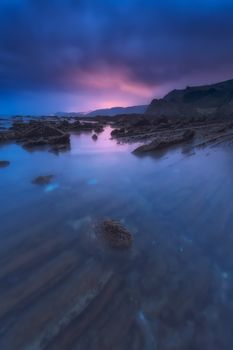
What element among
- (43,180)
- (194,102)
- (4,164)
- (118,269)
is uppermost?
Result: (194,102)

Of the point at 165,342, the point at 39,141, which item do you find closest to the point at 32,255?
the point at 165,342

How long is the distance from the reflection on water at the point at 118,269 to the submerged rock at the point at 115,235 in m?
0.16

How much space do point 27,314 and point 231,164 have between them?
8591mm

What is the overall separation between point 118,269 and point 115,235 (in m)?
0.75

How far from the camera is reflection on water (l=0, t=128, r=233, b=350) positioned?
2168 mm

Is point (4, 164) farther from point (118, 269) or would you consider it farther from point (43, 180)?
point (118, 269)

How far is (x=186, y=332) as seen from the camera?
7.16 ft

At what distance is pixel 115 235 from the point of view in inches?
147

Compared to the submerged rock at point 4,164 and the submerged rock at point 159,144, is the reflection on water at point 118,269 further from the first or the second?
the submerged rock at point 159,144

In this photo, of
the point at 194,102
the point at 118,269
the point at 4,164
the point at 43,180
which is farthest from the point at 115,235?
the point at 194,102

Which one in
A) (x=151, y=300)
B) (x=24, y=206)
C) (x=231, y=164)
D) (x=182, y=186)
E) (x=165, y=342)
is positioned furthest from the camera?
(x=231, y=164)

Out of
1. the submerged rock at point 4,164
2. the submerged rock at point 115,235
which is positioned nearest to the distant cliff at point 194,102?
the submerged rock at point 4,164

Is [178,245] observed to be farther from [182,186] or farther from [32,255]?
[182,186]

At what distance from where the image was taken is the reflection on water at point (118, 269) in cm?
217
